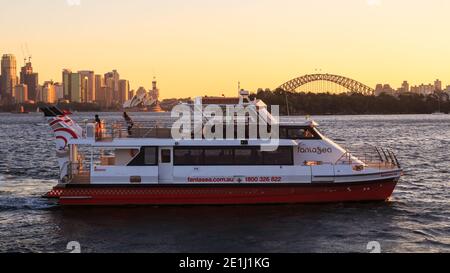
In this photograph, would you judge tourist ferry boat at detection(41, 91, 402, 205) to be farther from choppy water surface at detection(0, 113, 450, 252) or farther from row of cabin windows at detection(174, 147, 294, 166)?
choppy water surface at detection(0, 113, 450, 252)

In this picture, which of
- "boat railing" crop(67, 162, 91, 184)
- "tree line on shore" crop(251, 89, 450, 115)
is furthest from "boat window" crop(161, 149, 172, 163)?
"tree line on shore" crop(251, 89, 450, 115)

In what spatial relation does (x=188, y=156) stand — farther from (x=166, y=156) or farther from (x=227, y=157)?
(x=227, y=157)

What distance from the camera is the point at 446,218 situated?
1886 centimetres

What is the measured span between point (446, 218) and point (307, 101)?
16141cm

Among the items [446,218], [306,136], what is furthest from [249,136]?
[446,218]

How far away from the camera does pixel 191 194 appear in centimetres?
1980

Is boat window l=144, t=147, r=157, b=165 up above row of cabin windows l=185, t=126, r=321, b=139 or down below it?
below

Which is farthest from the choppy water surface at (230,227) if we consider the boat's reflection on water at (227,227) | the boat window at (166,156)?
the boat window at (166,156)

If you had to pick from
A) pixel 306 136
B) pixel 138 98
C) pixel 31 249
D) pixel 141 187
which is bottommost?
pixel 31 249

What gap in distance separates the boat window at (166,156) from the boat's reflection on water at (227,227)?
5.67 ft

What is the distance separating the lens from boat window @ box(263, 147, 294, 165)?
65.5ft

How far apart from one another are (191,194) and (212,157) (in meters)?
1.53
